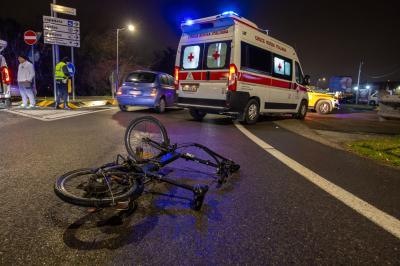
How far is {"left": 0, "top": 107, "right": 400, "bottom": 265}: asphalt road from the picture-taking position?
7.56 feet

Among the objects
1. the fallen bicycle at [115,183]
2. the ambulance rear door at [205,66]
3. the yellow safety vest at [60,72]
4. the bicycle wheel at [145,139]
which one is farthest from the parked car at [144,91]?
the fallen bicycle at [115,183]

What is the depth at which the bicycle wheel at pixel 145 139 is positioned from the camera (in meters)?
4.27

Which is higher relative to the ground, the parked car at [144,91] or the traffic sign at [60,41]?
the traffic sign at [60,41]

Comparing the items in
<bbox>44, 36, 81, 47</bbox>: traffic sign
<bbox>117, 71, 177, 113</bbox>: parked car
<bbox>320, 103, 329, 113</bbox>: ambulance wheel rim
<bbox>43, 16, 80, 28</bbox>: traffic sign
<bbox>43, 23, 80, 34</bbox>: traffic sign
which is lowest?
Answer: <bbox>320, 103, 329, 113</bbox>: ambulance wheel rim

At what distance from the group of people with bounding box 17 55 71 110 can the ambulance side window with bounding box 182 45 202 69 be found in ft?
16.5

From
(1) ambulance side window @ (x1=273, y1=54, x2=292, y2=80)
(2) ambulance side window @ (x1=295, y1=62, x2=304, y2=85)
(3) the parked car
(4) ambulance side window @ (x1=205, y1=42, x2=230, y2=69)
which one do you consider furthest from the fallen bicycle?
(2) ambulance side window @ (x1=295, y1=62, x2=304, y2=85)

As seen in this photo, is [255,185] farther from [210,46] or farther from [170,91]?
[170,91]

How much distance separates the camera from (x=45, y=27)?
16.2 metres

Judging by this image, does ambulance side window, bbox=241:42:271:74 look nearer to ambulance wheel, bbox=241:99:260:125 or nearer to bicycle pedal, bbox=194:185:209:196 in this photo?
ambulance wheel, bbox=241:99:260:125

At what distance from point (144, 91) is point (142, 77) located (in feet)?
2.17

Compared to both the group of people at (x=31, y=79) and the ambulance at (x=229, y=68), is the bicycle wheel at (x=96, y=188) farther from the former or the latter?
the group of people at (x=31, y=79)

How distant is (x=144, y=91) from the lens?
12.6 metres

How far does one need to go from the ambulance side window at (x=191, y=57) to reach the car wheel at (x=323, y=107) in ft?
36.4

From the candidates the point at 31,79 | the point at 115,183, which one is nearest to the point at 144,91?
the point at 31,79
